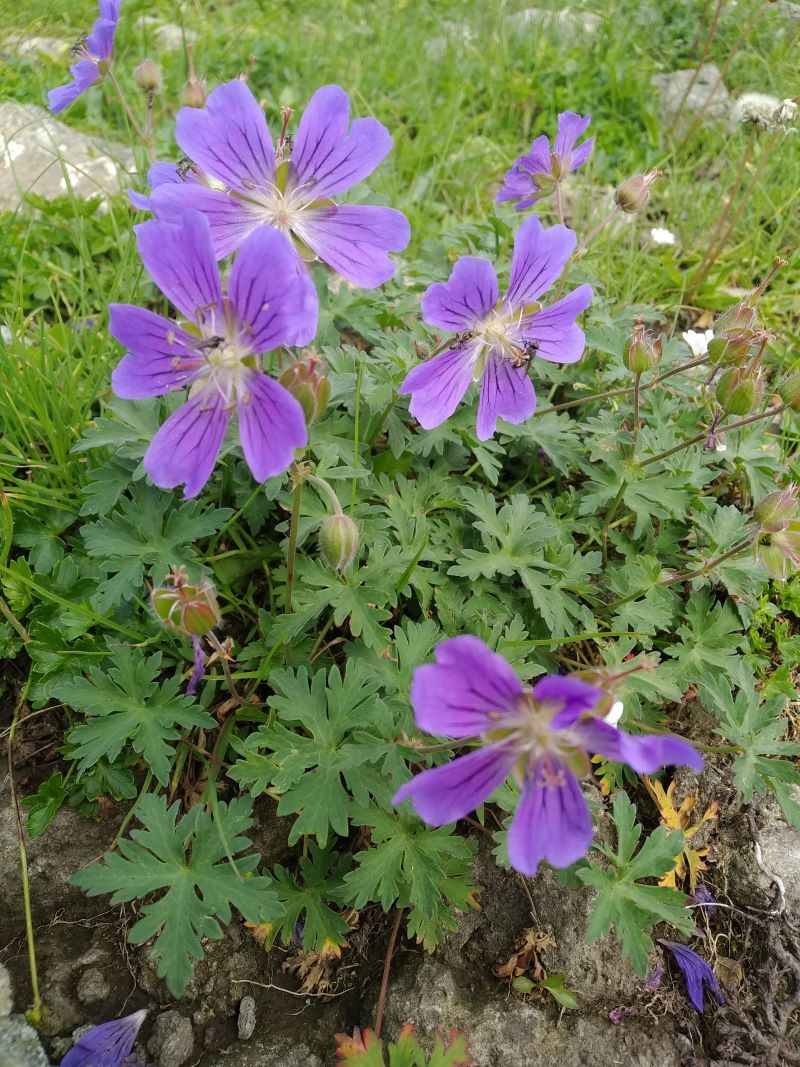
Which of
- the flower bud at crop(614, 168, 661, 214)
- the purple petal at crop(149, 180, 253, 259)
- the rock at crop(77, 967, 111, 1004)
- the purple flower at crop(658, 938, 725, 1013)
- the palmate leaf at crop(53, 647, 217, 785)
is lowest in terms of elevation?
the rock at crop(77, 967, 111, 1004)

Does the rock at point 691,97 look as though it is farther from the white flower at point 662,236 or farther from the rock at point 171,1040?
the rock at point 171,1040

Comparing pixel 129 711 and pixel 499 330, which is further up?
pixel 499 330

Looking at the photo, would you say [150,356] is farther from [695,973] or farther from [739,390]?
[695,973]

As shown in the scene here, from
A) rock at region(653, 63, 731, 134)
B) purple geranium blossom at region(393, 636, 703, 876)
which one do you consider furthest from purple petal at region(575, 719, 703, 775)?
rock at region(653, 63, 731, 134)

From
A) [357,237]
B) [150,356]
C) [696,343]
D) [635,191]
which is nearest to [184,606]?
[150,356]

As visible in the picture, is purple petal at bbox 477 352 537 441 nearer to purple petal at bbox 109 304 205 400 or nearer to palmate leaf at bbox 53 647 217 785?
purple petal at bbox 109 304 205 400

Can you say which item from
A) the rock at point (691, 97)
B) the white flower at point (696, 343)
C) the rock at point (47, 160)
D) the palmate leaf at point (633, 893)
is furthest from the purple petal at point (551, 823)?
the rock at point (691, 97)
